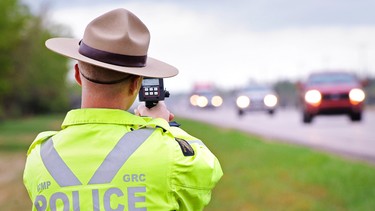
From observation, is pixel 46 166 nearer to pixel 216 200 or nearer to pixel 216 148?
pixel 216 200

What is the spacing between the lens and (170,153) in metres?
3.32

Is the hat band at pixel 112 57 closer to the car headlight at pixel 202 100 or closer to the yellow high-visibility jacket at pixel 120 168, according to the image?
the yellow high-visibility jacket at pixel 120 168

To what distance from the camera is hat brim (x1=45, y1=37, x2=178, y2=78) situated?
3254 millimetres

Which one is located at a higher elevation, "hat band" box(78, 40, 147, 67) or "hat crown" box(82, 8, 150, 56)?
"hat crown" box(82, 8, 150, 56)

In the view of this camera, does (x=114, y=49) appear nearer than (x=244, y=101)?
Yes

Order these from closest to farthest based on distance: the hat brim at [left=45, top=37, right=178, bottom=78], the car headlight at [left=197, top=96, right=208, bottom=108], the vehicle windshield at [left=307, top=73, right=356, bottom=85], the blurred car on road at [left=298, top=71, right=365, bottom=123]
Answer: the hat brim at [left=45, top=37, right=178, bottom=78], the blurred car on road at [left=298, top=71, right=365, bottom=123], the vehicle windshield at [left=307, top=73, right=356, bottom=85], the car headlight at [left=197, top=96, right=208, bottom=108]

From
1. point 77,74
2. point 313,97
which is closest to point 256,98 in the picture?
point 313,97

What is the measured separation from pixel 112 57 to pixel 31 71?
84.2m

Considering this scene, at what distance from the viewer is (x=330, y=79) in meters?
28.5

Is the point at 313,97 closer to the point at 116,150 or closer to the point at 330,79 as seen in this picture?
the point at 330,79

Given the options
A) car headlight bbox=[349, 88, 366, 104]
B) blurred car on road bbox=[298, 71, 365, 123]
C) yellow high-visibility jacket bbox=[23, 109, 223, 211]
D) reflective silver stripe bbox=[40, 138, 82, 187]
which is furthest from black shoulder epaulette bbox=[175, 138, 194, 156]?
car headlight bbox=[349, 88, 366, 104]

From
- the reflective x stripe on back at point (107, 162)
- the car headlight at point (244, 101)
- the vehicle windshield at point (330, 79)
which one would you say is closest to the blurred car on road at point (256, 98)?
the car headlight at point (244, 101)

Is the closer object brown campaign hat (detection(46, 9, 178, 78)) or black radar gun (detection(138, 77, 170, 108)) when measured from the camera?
brown campaign hat (detection(46, 9, 178, 78))

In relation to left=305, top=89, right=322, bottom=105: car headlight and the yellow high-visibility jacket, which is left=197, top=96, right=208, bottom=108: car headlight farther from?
the yellow high-visibility jacket
